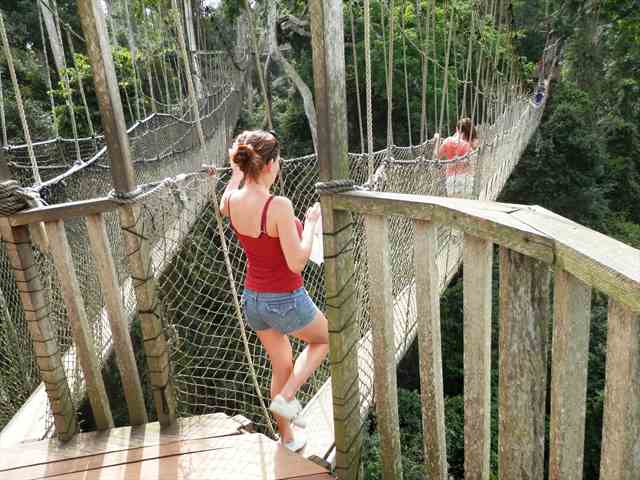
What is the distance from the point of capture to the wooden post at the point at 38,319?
1205 mm

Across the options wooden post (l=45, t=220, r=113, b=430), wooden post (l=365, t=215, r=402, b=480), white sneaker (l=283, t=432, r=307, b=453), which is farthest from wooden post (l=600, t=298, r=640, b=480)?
wooden post (l=45, t=220, r=113, b=430)

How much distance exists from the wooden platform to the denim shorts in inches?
11.1

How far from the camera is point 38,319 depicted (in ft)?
4.06

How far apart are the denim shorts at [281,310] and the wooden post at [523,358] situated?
54 centimetres

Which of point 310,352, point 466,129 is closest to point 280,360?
point 310,352

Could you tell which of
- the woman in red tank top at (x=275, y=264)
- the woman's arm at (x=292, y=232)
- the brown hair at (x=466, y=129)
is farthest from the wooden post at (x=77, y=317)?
the brown hair at (x=466, y=129)

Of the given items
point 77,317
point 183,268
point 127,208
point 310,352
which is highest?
point 127,208

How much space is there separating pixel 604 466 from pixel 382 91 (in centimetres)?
774

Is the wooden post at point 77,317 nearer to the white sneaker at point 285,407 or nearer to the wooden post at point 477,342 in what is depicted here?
the white sneaker at point 285,407

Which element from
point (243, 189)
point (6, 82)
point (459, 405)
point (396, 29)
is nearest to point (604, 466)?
point (243, 189)

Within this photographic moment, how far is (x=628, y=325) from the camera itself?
0.53 m

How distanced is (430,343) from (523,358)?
0.18 meters

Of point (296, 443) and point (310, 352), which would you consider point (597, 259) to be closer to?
point (310, 352)

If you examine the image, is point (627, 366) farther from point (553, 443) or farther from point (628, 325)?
point (553, 443)
